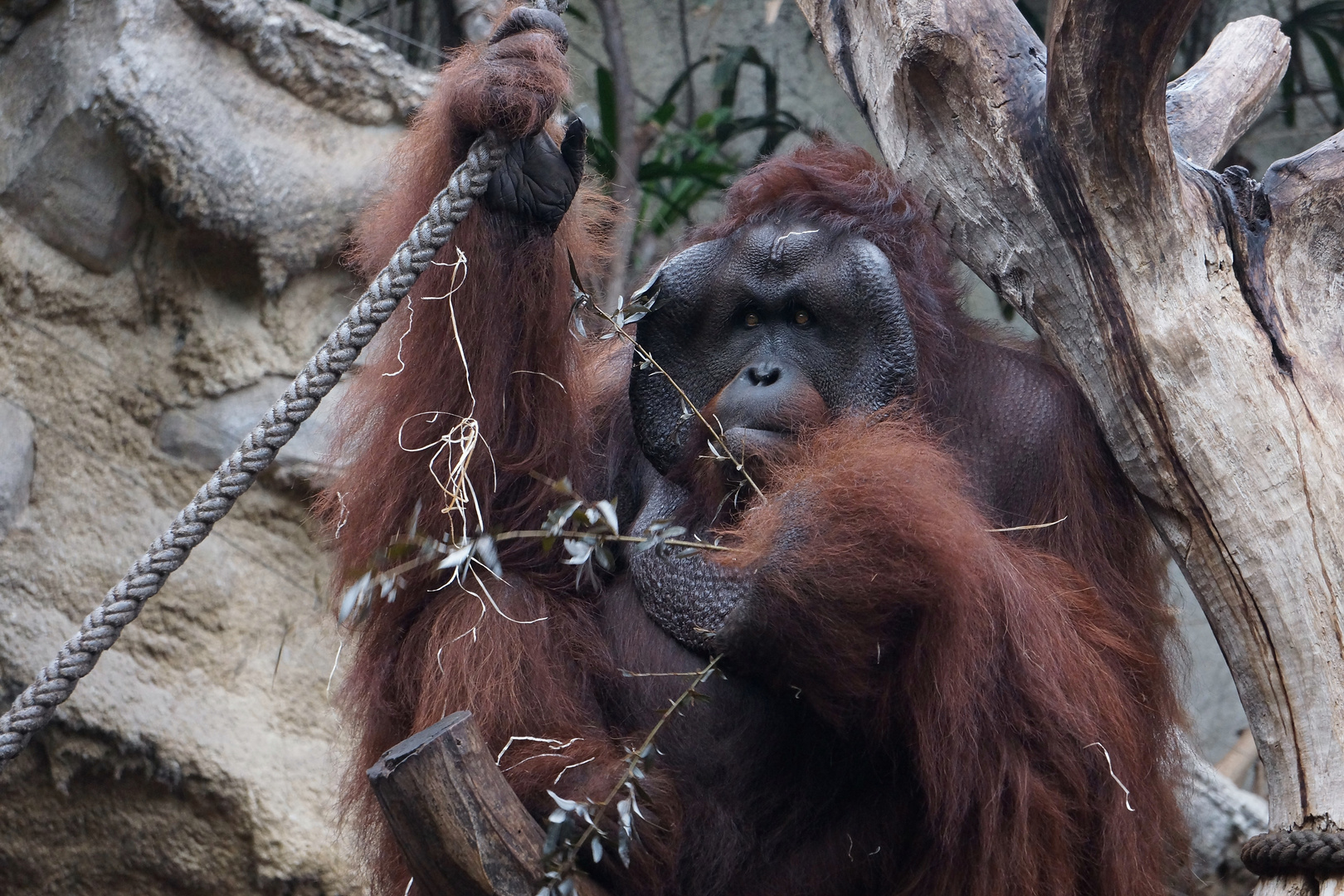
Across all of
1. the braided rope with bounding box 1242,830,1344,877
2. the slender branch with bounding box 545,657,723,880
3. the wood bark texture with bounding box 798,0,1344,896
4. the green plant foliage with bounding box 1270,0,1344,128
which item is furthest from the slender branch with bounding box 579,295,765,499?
the green plant foliage with bounding box 1270,0,1344,128

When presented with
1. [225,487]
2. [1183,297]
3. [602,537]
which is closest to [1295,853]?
[1183,297]

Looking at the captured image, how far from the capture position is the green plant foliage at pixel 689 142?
5.16 m

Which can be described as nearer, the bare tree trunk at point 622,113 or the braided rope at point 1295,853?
the braided rope at point 1295,853

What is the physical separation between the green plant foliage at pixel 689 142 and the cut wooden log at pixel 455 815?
131 inches

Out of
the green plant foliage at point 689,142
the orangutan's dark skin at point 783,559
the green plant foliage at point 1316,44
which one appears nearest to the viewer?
the orangutan's dark skin at point 783,559

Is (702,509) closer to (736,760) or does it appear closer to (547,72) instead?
(736,760)

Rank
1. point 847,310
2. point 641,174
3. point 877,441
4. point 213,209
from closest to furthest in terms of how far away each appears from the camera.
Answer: point 877,441, point 847,310, point 213,209, point 641,174

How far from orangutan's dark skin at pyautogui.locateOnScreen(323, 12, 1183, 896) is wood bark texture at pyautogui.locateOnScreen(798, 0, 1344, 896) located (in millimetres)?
183

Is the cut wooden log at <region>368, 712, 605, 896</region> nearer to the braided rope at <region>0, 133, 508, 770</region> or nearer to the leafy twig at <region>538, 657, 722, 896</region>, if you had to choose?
the leafy twig at <region>538, 657, 722, 896</region>

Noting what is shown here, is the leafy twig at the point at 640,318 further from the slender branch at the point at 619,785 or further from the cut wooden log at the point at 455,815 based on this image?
the cut wooden log at the point at 455,815

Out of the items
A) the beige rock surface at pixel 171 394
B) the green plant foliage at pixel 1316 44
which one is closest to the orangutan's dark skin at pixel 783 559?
the beige rock surface at pixel 171 394

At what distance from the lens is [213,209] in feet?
12.4

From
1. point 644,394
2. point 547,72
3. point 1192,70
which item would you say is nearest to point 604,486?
point 644,394

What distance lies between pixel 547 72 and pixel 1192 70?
139 centimetres
